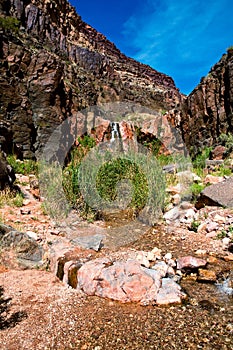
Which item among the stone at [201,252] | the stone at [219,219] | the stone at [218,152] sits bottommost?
the stone at [201,252]

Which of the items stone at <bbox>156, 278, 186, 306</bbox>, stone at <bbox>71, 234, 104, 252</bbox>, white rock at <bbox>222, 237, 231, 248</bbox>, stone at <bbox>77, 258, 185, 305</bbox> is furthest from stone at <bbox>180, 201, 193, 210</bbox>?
stone at <bbox>156, 278, 186, 306</bbox>

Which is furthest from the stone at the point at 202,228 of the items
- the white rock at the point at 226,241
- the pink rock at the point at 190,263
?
the pink rock at the point at 190,263

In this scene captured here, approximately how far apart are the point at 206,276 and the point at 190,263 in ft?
0.68

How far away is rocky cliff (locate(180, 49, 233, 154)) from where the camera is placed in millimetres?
8391

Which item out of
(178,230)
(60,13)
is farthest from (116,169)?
(60,13)

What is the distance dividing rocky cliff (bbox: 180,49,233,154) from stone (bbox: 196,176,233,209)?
4474mm

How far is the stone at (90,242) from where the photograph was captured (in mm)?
3047

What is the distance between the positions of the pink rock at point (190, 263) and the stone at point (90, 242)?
956mm

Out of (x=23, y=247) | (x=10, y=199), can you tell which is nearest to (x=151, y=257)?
(x=23, y=247)

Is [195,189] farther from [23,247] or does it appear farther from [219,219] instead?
[23,247]

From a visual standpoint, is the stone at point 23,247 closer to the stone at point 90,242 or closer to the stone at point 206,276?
the stone at point 90,242

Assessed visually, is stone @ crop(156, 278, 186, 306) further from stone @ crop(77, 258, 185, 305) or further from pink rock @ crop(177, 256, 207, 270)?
pink rock @ crop(177, 256, 207, 270)

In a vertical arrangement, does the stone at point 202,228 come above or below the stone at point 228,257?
above

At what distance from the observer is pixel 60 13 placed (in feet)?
113
